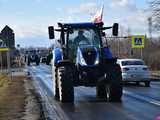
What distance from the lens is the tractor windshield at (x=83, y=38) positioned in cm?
2389

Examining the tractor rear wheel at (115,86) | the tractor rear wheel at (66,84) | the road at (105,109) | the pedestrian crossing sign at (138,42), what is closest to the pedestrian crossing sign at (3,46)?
the pedestrian crossing sign at (138,42)

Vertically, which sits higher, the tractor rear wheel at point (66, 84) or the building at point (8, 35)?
the building at point (8, 35)

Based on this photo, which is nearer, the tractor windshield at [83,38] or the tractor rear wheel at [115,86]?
the tractor rear wheel at [115,86]

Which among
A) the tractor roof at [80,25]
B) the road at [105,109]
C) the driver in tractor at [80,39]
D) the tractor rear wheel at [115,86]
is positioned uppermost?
the tractor roof at [80,25]

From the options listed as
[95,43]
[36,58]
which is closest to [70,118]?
[95,43]

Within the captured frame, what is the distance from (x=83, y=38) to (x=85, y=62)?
154 cm

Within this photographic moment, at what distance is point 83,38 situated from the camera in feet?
78.7

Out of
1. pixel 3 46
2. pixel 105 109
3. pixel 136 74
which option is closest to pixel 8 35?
pixel 3 46

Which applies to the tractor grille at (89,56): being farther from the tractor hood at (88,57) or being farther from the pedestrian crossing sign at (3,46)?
the pedestrian crossing sign at (3,46)

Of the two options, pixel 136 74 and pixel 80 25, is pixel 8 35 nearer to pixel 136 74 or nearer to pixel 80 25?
pixel 136 74

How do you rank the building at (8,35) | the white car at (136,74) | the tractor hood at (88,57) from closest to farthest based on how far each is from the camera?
the tractor hood at (88,57) < the white car at (136,74) < the building at (8,35)

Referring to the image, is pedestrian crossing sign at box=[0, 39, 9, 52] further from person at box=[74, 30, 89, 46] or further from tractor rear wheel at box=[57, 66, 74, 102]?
tractor rear wheel at box=[57, 66, 74, 102]

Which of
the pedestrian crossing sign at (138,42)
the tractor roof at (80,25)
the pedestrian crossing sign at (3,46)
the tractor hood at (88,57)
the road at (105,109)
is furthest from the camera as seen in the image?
the pedestrian crossing sign at (138,42)

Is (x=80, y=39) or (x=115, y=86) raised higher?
(x=80, y=39)
